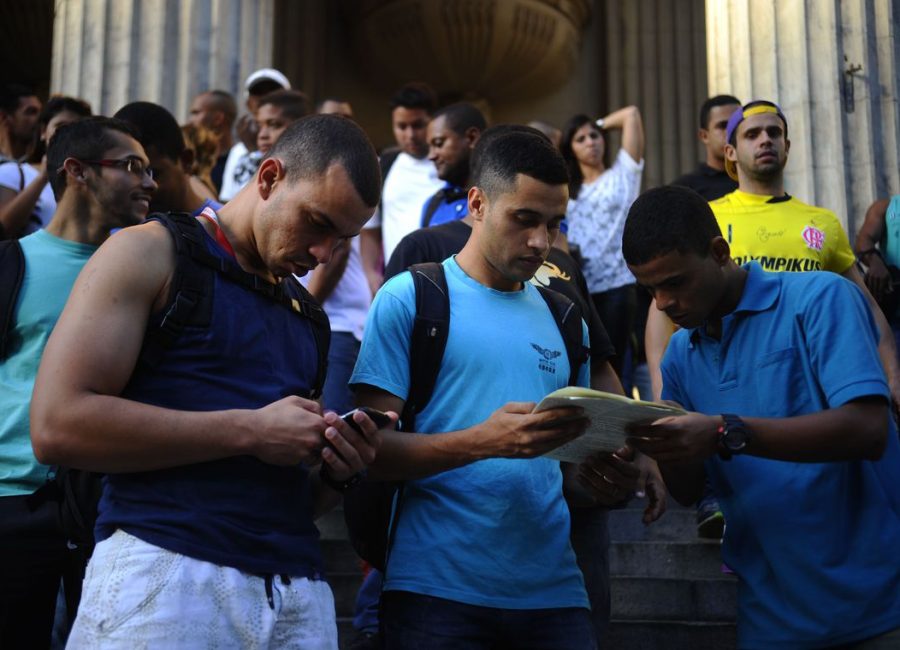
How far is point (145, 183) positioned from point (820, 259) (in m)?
3.19

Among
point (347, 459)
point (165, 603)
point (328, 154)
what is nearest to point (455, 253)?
point (328, 154)

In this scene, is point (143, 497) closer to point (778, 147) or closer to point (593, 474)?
point (593, 474)

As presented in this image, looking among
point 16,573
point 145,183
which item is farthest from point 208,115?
point 16,573

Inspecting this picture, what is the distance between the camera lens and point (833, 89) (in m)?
8.62

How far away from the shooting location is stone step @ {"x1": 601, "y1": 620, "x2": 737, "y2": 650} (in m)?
4.96

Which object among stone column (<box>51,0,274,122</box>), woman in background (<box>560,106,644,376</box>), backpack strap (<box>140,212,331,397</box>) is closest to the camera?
backpack strap (<box>140,212,331,397</box>)

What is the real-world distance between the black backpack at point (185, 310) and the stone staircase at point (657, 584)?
81.4 inches

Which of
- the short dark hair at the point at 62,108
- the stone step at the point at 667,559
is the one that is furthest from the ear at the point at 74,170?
the stone step at the point at 667,559

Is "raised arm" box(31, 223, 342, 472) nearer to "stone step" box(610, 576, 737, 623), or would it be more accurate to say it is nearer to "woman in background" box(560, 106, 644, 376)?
"stone step" box(610, 576, 737, 623)

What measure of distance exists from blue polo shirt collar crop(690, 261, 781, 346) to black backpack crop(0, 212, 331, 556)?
1.31 metres

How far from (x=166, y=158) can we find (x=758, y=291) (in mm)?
2753

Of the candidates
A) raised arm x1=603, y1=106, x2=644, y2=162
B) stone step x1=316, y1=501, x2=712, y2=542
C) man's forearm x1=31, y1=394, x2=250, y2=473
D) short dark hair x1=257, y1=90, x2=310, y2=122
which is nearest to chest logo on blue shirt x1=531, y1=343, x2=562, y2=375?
man's forearm x1=31, y1=394, x2=250, y2=473

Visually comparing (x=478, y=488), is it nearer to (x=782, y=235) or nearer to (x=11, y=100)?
(x=782, y=235)

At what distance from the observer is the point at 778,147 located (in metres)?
5.70
